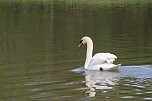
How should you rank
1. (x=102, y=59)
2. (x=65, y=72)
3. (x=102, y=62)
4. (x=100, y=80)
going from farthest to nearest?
(x=102, y=62) → (x=102, y=59) → (x=65, y=72) → (x=100, y=80)

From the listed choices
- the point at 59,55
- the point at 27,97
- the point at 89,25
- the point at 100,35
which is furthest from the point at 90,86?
the point at 89,25

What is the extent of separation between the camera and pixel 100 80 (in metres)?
20.7

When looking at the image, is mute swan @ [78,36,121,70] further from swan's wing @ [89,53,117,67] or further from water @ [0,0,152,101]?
water @ [0,0,152,101]

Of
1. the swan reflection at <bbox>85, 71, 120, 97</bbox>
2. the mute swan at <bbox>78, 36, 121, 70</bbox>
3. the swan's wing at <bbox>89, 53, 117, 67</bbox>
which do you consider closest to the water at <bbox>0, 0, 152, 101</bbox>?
the swan reflection at <bbox>85, 71, 120, 97</bbox>

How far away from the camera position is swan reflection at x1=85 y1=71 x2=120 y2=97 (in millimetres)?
18938

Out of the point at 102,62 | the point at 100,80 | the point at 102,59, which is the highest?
the point at 102,59

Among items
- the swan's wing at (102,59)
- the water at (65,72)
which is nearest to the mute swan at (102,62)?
the swan's wing at (102,59)

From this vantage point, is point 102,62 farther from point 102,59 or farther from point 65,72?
point 65,72

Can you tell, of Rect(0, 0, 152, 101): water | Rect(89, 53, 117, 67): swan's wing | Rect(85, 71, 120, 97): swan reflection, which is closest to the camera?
Rect(0, 0, 152, 101): water

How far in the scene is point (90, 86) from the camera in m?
19.3

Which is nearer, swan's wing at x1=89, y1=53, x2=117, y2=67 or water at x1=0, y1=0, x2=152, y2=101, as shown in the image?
water at x1=0, y1=0, x2=152, y2=101

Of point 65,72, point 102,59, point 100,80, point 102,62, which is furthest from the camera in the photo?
point 102,62

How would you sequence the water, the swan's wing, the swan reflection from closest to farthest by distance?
the water
the swan reflection
the swan's wing

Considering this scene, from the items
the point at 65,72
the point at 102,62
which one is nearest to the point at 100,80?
the point at 65,72
